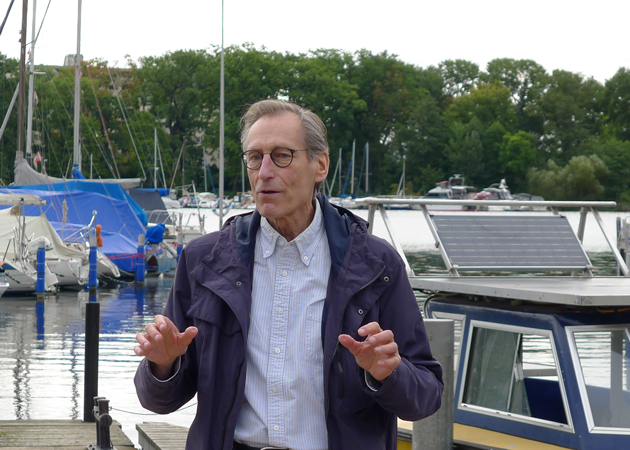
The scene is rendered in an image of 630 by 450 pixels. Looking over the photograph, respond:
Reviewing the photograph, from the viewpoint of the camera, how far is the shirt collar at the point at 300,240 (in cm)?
290

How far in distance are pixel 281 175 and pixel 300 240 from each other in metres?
0.22

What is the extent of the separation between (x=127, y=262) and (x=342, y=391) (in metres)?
26.5

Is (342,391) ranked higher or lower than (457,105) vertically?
lower

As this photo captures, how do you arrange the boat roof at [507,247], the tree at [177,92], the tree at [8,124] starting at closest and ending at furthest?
the boat roof at [507,247], the tree at [8,124], the tree at [177,92]

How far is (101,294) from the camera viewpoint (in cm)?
2512

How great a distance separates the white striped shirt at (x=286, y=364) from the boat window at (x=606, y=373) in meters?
2.92

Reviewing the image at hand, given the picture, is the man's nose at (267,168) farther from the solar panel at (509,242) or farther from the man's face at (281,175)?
the solar panel at (509,242)

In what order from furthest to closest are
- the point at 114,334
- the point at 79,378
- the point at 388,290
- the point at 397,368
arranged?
the point at 114,334
the point at 79,378
the point at 388,290
the point at 397,368

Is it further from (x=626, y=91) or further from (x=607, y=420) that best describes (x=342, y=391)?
(x=626, y=91)

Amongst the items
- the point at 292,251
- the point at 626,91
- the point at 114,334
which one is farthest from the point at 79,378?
the point at 626,91

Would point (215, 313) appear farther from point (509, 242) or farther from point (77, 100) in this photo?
point (77, 100)

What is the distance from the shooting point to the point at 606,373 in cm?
548

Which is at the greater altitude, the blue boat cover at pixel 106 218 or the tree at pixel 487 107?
the tree at pixel 487 107

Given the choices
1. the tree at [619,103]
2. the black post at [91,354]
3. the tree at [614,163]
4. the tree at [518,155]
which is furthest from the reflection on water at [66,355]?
the tree at [619,103]
